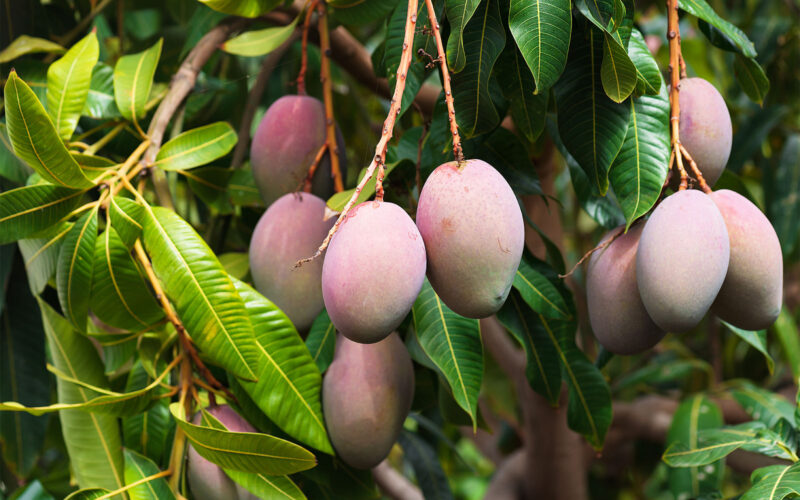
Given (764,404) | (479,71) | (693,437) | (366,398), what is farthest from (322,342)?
(764,404)

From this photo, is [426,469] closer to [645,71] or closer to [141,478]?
[141,478]

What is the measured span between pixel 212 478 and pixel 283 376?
112 mm

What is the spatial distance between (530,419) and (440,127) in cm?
73

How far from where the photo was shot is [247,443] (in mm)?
565

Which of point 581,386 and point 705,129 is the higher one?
point 705,129

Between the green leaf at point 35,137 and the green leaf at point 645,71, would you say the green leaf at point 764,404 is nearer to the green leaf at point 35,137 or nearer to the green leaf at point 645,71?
the green leaf at point 645,71

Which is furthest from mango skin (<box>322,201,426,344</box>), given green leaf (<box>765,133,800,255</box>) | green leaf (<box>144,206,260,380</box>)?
green leaf (<box>765,133,800,255</box>)

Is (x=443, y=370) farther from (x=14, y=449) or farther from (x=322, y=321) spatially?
(x=14, y=449)

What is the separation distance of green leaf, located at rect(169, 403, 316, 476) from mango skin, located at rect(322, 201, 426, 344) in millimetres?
138

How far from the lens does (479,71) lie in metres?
0.58

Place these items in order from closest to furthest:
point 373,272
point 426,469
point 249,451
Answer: point 373,272 → point 249,451 → point 426,469

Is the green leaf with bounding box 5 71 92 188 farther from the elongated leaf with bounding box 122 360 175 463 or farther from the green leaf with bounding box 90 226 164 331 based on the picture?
the elongated leaf with bounding box 122 360 175 463

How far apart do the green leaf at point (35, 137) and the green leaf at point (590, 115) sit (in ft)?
1.37

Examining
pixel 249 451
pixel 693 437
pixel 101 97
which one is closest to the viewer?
pixel 249 451
